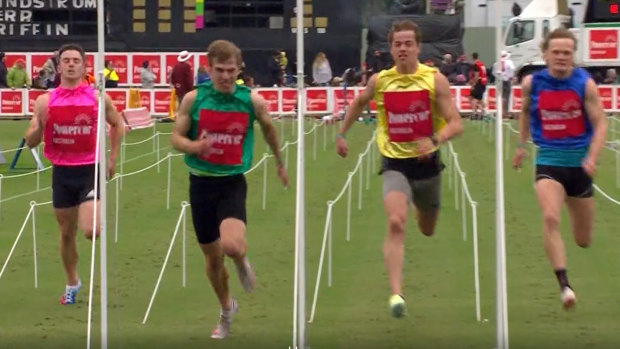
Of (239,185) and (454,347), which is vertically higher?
(239,185)

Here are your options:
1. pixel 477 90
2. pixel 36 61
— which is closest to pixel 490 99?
pixel 477 90

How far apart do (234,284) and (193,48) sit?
2397 cm

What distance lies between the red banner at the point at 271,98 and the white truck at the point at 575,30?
7.17 meters

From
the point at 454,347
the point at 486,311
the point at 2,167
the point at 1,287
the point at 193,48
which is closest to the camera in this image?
the point at 454,347

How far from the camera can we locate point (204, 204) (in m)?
10.5

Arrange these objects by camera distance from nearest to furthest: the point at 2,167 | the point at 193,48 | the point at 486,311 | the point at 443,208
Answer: the point at 486,311
the point at 443,208
the point at 2,167
the point at 193,48

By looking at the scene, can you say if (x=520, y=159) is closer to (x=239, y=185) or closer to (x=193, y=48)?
(x=239, y=185)

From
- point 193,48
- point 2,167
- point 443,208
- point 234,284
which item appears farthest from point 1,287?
point 193,48

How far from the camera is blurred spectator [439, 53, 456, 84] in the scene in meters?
31.7

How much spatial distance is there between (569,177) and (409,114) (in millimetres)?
1457

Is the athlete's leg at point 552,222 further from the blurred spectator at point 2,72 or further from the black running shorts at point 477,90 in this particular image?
the blurred spectator at point 2,72

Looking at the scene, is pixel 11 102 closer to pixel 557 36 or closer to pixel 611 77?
pixel 611 77

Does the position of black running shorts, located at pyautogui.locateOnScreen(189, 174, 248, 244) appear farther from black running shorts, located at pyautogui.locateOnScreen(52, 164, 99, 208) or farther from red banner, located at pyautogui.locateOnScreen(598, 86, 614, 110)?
red banner, located at pyautogui.locateOnScreen(598, 86, 614, 110)

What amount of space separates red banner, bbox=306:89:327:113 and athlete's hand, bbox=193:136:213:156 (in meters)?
25.8
